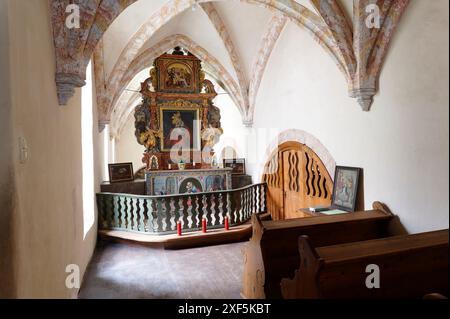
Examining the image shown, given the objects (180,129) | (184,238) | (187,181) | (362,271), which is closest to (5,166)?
(362,271)

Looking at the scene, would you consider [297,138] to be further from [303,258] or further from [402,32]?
[303,258]

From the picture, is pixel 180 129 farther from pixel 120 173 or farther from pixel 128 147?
pixel 128 147

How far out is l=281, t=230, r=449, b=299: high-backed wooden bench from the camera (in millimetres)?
1241

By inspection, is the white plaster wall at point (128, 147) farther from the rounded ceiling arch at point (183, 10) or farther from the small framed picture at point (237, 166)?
the rounded ceiling arch at point (183, 10)

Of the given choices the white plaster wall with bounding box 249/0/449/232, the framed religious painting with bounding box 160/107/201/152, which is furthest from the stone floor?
the framed religious painting with bounding box 160/107/201/152

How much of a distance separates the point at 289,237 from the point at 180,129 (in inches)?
249

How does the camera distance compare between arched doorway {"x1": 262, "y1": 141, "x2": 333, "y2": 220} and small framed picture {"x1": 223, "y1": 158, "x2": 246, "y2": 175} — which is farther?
small framed picture {"x1": 223, "y1": 158, "x2": 246, "y2": 175}

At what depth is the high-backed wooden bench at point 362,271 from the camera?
124 centimetres

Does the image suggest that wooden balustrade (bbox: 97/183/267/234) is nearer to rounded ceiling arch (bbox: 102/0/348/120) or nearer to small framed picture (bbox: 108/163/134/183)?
small framed picture (bbox: 108/163/134/183)

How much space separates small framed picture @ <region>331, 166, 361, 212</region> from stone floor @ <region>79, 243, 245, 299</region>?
185 cm

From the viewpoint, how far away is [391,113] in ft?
5.08

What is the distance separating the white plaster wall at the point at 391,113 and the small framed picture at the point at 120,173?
11.2ft

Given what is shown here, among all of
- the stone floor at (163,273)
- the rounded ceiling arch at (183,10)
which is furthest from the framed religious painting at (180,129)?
the stone floor at (163,273)
